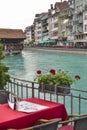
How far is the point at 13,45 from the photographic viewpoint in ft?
294

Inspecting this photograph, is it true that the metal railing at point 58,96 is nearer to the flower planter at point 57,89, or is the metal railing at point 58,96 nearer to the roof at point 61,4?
the flower planter at point 57,89

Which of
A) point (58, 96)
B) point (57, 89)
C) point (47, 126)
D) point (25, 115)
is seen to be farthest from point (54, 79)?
point (58, 96)

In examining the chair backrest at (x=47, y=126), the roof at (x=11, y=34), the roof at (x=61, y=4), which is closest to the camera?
the chair backrest at (x=47, y=126)

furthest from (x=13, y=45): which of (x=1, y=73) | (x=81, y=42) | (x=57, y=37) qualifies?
(x=1, y=73)

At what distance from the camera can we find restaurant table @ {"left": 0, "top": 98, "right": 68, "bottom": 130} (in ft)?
14.9

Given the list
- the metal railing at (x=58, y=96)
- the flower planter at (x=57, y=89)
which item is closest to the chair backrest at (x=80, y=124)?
the metal railing at (x=58, y=96)

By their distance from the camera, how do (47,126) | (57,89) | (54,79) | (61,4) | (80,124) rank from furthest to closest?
(61,4)
(54,79)
(57,89)
(80,124)
(47,126)

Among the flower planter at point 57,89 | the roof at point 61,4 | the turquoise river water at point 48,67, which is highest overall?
the roof at point 61,4

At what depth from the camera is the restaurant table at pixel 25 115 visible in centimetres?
454

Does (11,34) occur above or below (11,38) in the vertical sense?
above

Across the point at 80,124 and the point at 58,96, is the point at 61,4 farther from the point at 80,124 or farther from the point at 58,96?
the point at 80,124

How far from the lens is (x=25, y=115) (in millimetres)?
4746

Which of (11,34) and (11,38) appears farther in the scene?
(11,38)

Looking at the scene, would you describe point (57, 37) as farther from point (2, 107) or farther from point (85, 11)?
point (2, 107)
